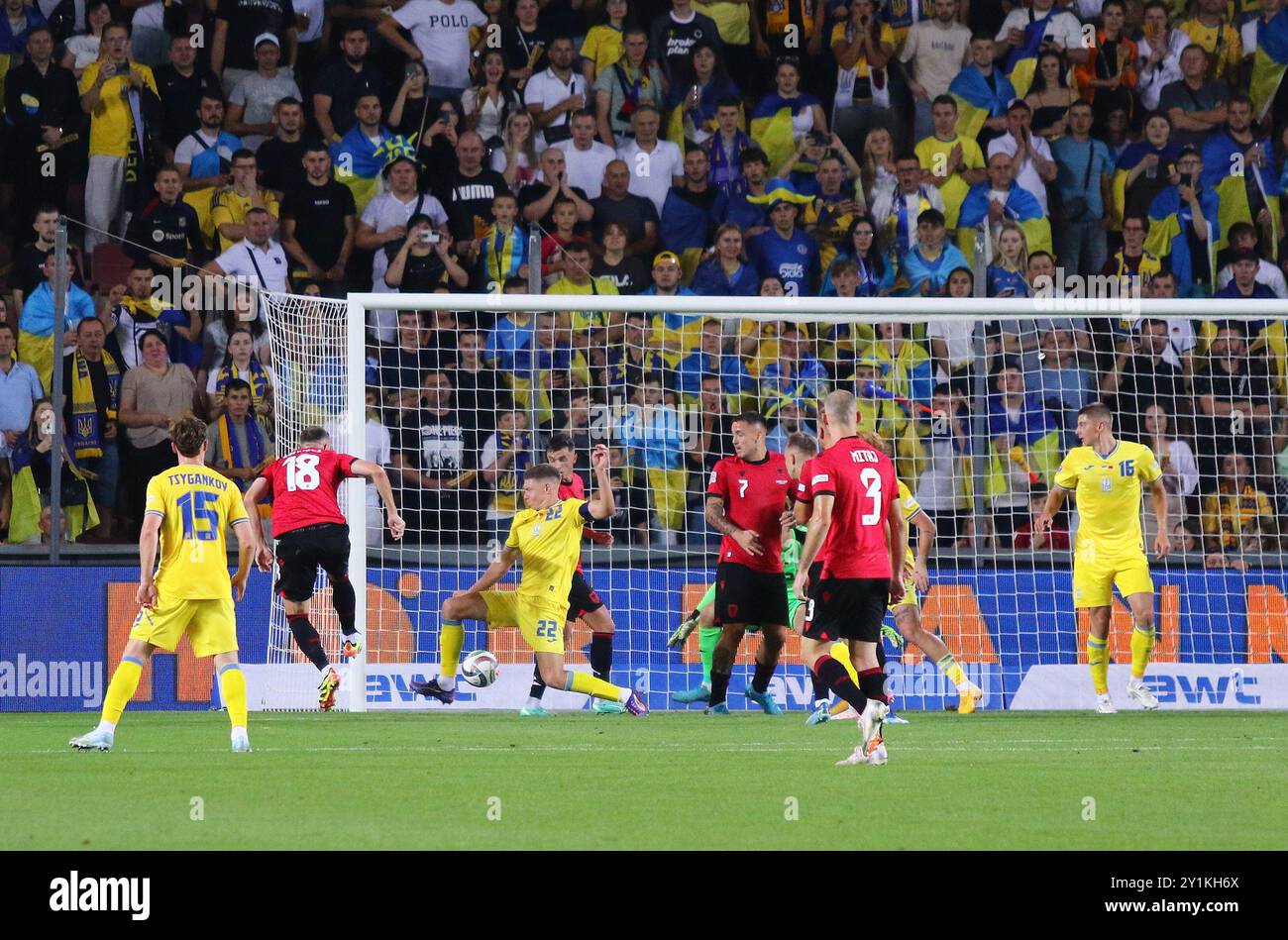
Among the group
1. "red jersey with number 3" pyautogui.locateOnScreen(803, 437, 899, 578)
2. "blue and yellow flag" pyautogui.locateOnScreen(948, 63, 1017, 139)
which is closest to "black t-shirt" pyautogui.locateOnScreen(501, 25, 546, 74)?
"blue and yellow flag" pyautogui.locateOnScreen(948, 63, 1017, 139)

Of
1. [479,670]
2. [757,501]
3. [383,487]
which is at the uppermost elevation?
[383,487]

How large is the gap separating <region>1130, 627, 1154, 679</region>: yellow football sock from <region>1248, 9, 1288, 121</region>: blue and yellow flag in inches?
330

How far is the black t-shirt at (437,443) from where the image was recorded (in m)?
15.3

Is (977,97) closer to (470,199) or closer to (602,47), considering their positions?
(602,47)

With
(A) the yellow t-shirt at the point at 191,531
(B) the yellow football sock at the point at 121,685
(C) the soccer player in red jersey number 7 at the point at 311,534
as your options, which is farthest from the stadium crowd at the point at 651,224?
(B) the yellow football sock at the point at 121,685

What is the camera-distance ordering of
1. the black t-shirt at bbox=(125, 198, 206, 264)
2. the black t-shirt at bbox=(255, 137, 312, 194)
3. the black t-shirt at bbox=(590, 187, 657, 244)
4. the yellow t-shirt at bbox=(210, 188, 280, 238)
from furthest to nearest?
the black t-shirt at bbox=(590, 187, 657, 244), the black t-shirt at bbox=(255, 137, 312, 194), the yellow t-shirt at bbox=(210, 188, 280, 238), the black t-shirt at bbox=(125, 198, 206, 264)

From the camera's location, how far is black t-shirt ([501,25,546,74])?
18875mm

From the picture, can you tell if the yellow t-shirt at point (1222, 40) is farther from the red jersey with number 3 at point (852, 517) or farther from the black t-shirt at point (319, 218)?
the red jersey with number 3 at point (852, 517)

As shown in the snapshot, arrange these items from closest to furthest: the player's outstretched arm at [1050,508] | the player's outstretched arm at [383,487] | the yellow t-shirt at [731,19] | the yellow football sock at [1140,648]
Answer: the player's outstretched arm at [383,487]
the player's outstretched arm at [1050,508]
the yellow football sock at [1140,648]
the yellow t-shirt at [731,19]

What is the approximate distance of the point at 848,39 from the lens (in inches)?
757

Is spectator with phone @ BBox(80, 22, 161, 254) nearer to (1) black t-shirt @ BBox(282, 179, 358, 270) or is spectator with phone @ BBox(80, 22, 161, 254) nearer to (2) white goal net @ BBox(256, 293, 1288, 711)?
(1) black t-shirt @ BBox(282, 179, 358, 270)

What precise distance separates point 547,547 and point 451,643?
1224 millimetres

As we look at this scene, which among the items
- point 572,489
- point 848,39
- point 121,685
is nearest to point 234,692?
point 121,685

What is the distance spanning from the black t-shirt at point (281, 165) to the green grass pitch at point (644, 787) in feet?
22.5
